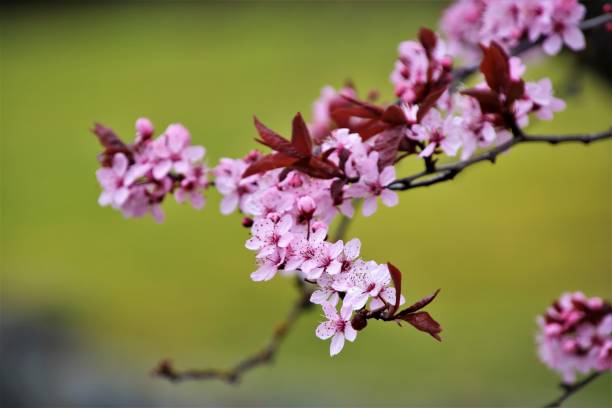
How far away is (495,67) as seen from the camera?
857mm

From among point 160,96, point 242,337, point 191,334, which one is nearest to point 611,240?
point 242,337

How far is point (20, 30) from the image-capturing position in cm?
902

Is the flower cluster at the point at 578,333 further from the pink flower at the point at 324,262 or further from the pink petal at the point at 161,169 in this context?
the pink petal at the point at 161,169

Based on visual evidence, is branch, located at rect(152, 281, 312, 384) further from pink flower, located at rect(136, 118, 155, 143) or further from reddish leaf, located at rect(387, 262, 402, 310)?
reddish leaf, located at rect(387, 262, 402, 310)

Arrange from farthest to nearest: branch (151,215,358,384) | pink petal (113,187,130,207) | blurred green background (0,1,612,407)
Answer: blurred green background (0,1,612,407), branch (151,215,358,384), pink petal (113,187,130,207)

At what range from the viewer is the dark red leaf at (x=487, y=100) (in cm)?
86

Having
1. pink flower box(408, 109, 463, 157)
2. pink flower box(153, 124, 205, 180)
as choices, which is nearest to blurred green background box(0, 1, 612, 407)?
pink flower box(408, 109, 463, 157)

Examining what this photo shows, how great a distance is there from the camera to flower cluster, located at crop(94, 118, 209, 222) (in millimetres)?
940

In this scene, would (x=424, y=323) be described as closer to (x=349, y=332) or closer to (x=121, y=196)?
(x=349, y=332)

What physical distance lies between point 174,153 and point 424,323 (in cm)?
45

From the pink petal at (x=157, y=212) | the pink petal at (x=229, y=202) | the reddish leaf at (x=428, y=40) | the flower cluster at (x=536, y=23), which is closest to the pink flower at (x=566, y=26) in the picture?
the flower cluster at (x=536, y=23)

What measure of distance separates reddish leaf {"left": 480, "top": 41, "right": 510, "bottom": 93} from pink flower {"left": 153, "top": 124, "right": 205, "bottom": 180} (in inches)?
15.9

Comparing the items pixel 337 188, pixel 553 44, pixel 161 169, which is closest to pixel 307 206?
pixel 337 188

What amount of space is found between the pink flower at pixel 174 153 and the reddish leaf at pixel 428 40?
39 centimetres
